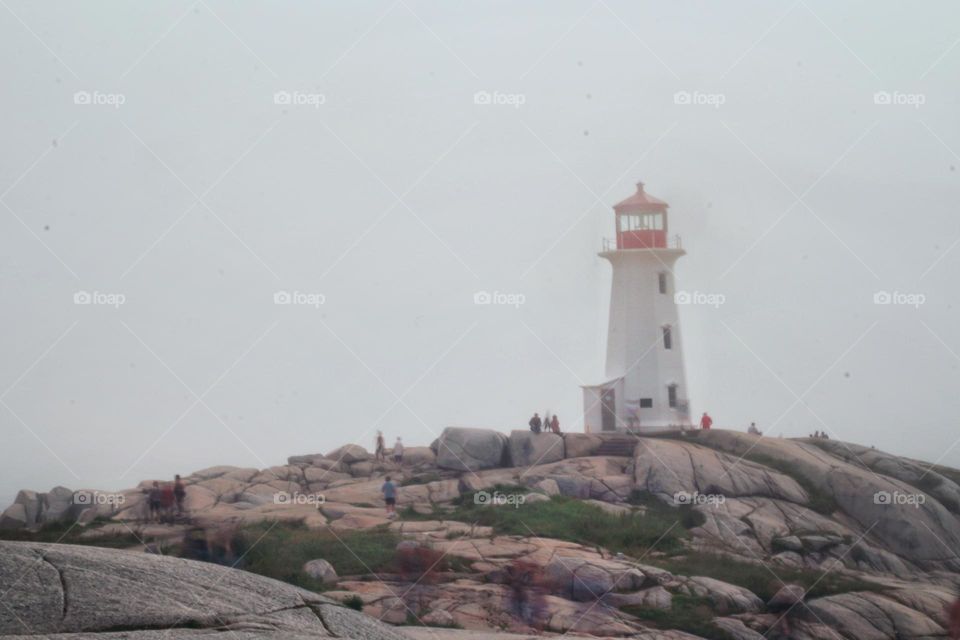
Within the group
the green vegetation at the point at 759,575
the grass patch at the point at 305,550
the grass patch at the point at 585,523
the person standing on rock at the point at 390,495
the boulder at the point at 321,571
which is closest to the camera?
the boulder at the point at 321,571

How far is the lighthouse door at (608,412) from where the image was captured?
40594mm

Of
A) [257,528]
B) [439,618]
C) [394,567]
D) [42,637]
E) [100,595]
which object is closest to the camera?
[42,637]

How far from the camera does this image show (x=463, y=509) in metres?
35.3

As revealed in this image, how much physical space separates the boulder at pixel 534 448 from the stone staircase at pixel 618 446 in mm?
Result: 1060

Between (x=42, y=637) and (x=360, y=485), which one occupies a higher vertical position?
(x=360, y=485)

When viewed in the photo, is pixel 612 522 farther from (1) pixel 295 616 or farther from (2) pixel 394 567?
(1) pixel 295 616

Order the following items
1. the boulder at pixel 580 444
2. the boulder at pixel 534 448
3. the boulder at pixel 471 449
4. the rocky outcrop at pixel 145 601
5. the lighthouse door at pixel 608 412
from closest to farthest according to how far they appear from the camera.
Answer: the rocky outcrop at pixel 145 601
the boulder at pixel 471 449
the boulder at pixel 534 448
the boulder at pixel 580 444
the lighthouse door at pixel 608 412

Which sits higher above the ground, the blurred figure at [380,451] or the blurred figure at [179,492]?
the blurred figure at [380,451]

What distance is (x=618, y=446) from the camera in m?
38.8

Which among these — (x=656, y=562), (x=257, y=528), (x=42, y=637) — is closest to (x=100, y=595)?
(x=42, y=637)

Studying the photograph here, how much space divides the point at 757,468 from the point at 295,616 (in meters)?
18.5

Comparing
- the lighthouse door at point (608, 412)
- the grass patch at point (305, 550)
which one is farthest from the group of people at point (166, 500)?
the lighthouse door at point (608, 412)

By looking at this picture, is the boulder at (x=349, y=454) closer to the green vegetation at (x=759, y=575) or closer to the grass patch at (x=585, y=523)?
the grass patch at (x=585, y=523)

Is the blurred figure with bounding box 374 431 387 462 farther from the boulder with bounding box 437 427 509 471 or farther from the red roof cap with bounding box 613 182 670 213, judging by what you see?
the red roof cap with bounding box 613 182 670 213
